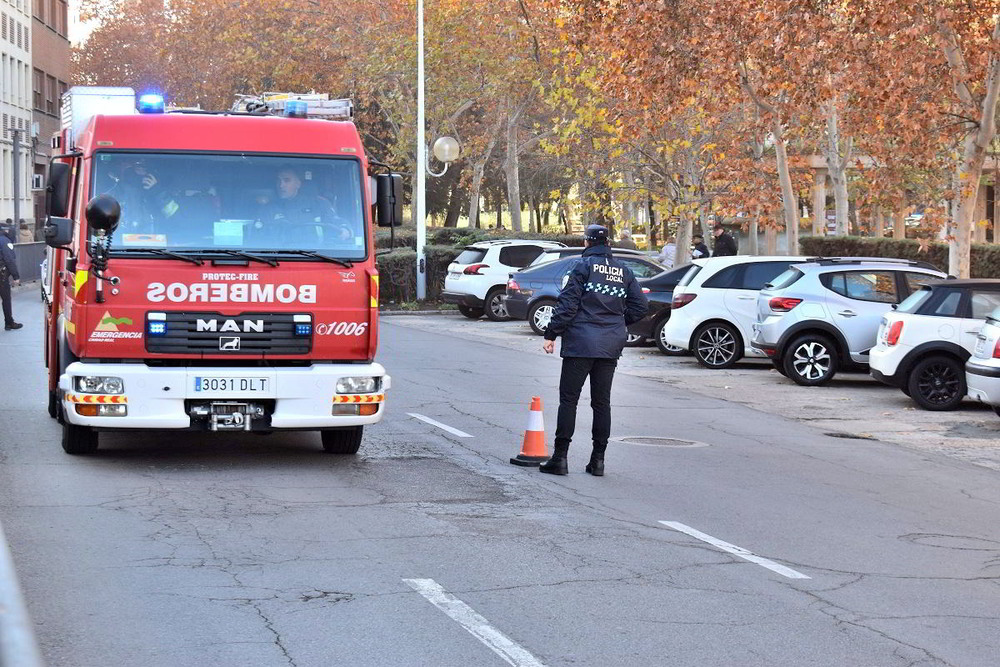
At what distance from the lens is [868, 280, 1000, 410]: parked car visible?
16.6 m

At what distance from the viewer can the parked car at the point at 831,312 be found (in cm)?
1931

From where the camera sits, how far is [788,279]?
19.8 meters

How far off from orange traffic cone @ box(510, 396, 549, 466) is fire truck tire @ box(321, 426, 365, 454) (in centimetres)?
122

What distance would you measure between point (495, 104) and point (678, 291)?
34579mm

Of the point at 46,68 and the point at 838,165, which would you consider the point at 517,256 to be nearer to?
the point at 838,165

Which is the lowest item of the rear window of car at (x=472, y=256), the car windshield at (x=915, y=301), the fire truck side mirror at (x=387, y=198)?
the car windshield at (x=915, y=301)

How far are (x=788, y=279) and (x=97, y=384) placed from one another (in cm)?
1152

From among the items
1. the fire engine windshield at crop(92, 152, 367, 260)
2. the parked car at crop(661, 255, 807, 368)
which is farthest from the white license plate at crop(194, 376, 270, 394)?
the parked car at crop(661, 255, 807, 368)

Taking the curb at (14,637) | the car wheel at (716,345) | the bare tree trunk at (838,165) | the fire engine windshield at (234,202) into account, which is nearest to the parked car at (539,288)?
the car wheel at (716,345)

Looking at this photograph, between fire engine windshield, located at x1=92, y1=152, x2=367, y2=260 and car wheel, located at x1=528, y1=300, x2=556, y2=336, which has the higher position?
fire engine windshield, located at x1=92, y1=152, x2=367, y2=260

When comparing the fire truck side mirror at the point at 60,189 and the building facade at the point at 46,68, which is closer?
the fire truck side mirror at the point at 60,189

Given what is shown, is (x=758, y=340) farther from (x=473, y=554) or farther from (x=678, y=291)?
(x=473, y=554)

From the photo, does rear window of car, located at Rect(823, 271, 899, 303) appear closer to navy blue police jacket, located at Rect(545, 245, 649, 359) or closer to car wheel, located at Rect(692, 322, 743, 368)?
car wheel, located at Rect(692, 322, 743, 368)

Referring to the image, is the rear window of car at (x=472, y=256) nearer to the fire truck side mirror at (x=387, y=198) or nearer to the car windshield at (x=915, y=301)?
the car windshield at (x=915, y=301)
